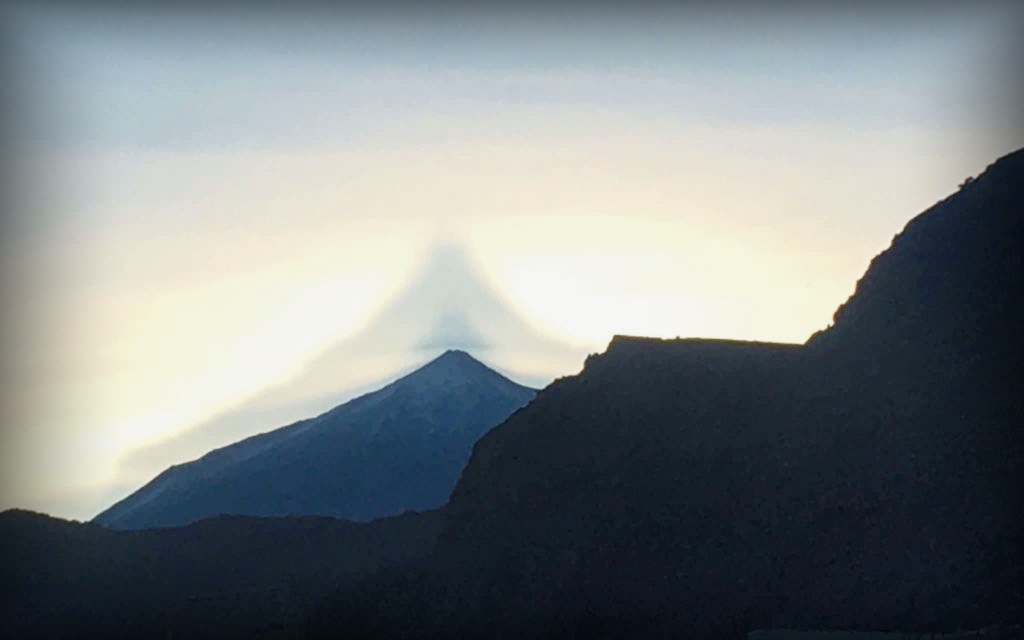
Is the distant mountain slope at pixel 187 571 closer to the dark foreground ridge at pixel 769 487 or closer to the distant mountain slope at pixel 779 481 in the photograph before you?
the dark foreground ridge at pixel 769 487

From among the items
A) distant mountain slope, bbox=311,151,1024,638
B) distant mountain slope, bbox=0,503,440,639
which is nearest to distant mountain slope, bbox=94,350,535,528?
distant mountain slope, bbox=0,503,440,639

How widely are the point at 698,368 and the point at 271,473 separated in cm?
3766

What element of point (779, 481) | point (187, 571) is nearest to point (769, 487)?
point (779, 481)

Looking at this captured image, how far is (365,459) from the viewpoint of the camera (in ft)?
271

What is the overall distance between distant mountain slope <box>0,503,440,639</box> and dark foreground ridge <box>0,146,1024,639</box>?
69 centimetres

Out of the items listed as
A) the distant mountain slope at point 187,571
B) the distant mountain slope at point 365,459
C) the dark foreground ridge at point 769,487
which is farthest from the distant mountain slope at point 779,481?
the distant mountain slope at point 365,459

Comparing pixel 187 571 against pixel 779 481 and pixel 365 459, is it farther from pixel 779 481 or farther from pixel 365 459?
pixel 779 481

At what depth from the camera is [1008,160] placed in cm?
4762

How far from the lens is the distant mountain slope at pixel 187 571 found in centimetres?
5453

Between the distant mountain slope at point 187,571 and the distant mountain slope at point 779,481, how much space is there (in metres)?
4.18

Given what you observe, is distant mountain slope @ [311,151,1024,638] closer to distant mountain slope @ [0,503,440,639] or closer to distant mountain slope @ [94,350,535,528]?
distant mountain slope @ [0,503,440,639]

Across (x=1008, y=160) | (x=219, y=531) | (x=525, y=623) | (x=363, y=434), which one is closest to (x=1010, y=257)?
(x=1008, y=160)

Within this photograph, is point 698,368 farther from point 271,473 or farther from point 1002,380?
point 271,473

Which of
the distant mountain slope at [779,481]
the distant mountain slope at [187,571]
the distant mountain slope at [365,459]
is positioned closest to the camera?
the distant mountain slope at [779,481]
